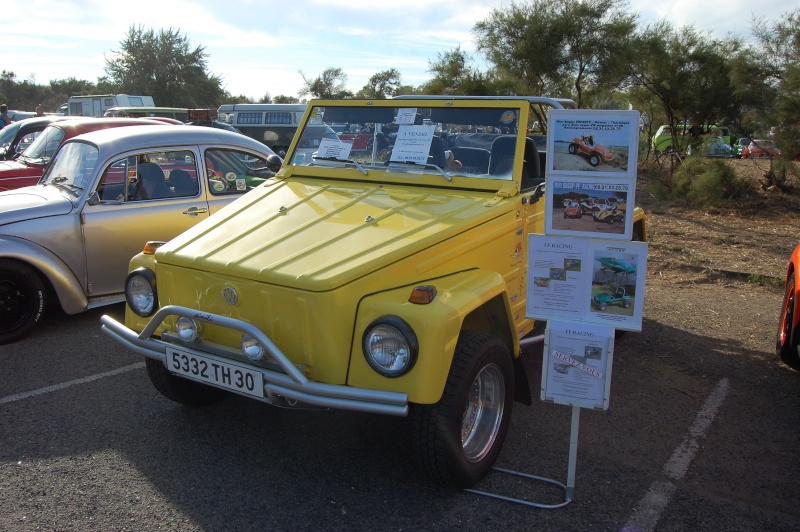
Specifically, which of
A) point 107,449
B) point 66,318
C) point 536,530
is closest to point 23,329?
point 66,318

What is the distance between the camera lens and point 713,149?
12.7m

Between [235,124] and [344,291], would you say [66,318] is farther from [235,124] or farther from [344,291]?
→ [235,124]

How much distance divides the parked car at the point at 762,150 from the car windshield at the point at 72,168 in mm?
11377

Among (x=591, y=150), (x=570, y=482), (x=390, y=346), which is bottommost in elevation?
(x=570, y=482)

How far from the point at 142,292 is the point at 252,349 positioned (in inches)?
39.4

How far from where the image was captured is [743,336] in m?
5.54

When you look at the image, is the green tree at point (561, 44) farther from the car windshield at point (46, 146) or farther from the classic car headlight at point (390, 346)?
the classic car headlight at point (390, 346)

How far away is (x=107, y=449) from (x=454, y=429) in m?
2.01

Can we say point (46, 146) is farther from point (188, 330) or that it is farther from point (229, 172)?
point (188, 330)

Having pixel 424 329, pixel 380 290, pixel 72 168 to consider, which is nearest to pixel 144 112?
pixel 72 168

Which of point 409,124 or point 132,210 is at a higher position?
point 409,124

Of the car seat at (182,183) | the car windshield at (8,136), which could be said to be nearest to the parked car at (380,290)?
the car seat at (182,183)

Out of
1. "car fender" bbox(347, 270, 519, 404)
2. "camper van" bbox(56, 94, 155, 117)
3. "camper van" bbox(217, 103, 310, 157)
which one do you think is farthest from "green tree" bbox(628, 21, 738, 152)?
"camper van" bbox(56, 94, 155, 117)

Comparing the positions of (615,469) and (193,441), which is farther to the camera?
(193,441)
